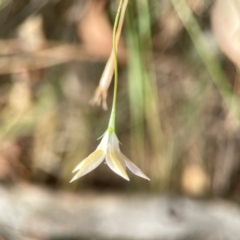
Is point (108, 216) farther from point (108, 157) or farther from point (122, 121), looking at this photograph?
point (108, 157)

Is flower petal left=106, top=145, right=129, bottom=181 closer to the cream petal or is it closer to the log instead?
the cream petal

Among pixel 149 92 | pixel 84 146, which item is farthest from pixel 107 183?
pixel 149 92

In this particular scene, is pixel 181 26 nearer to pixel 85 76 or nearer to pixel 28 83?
pixel 85 76

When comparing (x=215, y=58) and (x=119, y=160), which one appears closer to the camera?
(x=119, y=160)

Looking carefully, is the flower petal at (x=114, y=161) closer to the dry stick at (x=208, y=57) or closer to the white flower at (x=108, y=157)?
the white flower at (x=108, y=157)

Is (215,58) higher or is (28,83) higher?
(28,83)

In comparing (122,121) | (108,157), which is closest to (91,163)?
(108,157)

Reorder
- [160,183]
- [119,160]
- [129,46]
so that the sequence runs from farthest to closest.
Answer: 1. [160,183]
2. [129,46]
3. [119,160]
